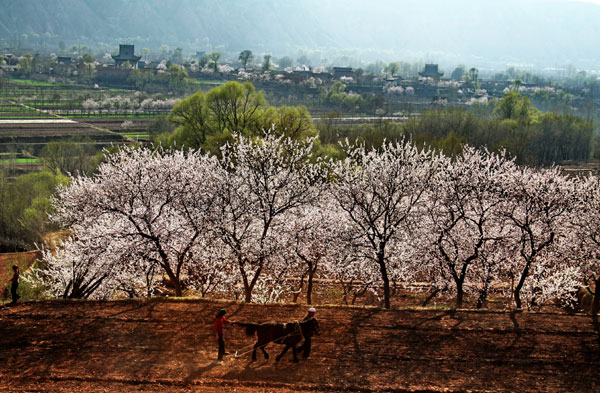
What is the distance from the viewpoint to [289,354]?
17.0 metres

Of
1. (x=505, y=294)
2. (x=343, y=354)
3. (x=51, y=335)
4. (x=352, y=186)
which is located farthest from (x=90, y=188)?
(x=505, y=294)

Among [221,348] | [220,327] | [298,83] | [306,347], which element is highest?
[298,83]

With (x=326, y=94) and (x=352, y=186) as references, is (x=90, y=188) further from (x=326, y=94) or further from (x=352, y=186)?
(x=326, y=94)

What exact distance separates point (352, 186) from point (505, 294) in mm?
10445

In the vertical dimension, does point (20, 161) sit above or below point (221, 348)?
below

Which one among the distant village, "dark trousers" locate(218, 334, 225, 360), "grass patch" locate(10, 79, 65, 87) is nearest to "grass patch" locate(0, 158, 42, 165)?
"dark trousers" locate(218, 334, 225, 360)

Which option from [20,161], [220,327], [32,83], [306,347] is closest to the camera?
[220,327]

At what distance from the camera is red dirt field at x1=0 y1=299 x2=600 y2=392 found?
1562cm

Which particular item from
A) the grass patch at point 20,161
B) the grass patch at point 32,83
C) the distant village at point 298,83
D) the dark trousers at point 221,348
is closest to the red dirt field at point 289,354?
the dark trousers at point 221,348

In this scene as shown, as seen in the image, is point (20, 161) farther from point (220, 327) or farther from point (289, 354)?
point (289, 354)

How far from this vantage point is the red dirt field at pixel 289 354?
51.2 ft

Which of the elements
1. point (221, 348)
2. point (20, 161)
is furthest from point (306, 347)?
point (20, 161)

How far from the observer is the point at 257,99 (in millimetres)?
54562

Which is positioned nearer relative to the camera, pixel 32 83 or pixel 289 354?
pixel 289 354
